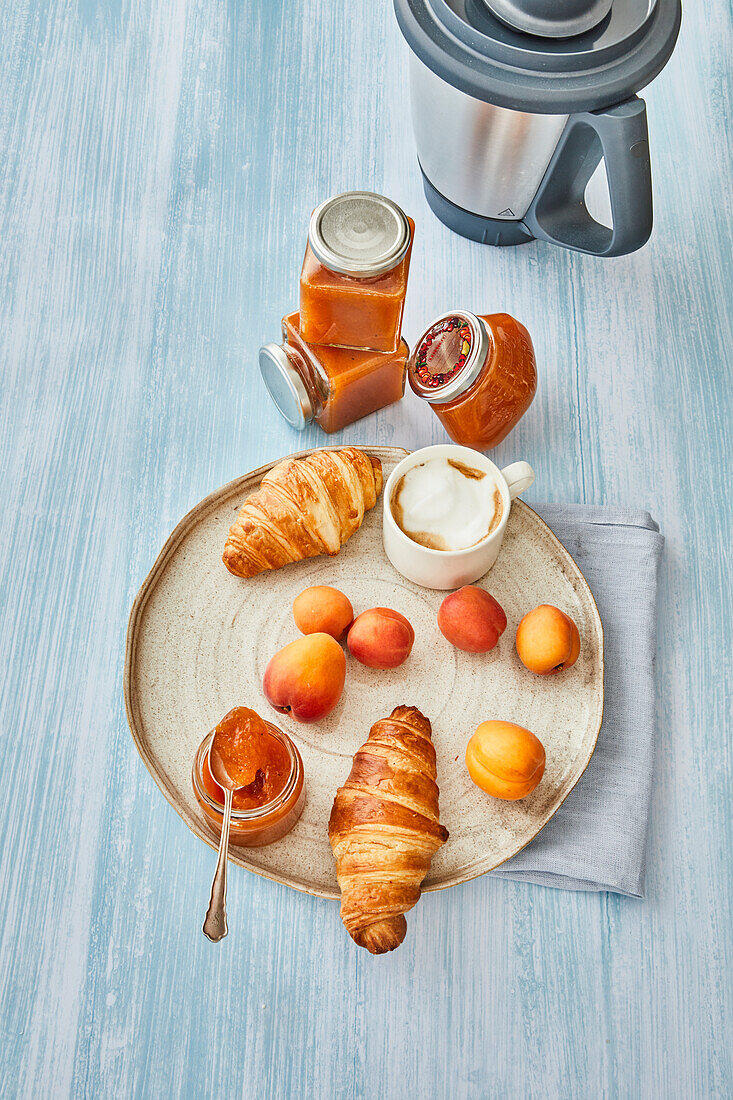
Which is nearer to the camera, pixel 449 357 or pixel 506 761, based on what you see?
pixel 506 761

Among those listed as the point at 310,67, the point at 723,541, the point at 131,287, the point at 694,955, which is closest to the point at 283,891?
the point at 694,955

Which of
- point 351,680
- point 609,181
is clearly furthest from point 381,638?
point 609,181

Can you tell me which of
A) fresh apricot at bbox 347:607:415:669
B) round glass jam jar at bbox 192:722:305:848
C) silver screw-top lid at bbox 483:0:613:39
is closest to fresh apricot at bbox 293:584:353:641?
fresh apricot at bbox 347:607:415:669

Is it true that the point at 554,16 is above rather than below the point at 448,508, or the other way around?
above

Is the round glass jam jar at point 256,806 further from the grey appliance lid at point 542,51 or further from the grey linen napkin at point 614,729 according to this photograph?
the grey appliance lid at point 542,51

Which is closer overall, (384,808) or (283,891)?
(384,808)

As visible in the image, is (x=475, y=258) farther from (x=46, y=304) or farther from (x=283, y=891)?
(x=283, y=891)

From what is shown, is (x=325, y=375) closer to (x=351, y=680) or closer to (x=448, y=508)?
(x=448, y=508)

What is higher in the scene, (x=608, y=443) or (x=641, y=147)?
(x=641, y=147)
